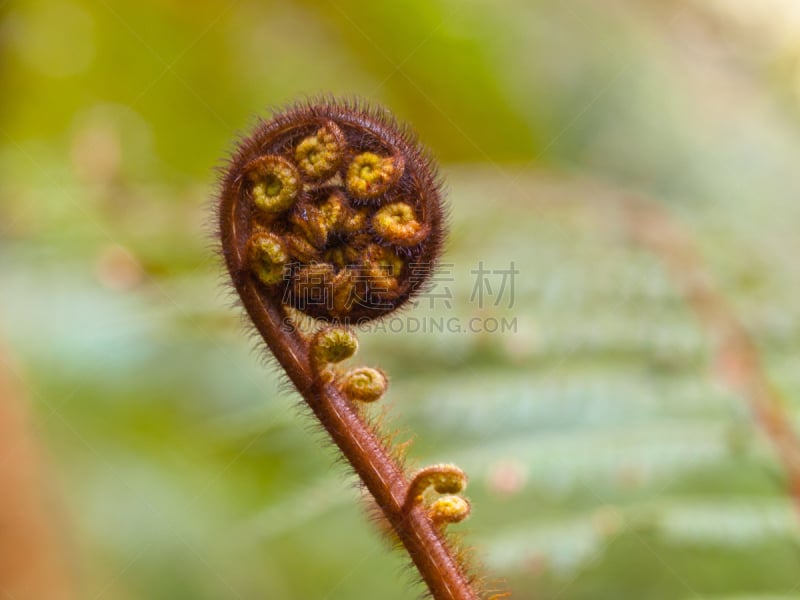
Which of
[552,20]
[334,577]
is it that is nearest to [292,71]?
[552,20]

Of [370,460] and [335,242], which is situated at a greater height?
[335,242]

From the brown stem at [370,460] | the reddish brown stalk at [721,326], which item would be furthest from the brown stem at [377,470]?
the reddish brown stalk at [721,326]

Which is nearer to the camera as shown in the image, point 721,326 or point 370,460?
point 370,460

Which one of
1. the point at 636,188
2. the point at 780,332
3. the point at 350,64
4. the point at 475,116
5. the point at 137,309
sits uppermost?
the point at 350,64

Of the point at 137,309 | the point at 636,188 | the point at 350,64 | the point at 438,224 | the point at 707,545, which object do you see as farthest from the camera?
the point at 350,64

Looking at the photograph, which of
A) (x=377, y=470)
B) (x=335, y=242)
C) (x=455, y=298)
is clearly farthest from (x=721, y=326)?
(x=377, y=470)

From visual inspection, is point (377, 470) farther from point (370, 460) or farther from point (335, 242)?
point (335, 242)

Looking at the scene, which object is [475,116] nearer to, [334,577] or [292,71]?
[292,71]
